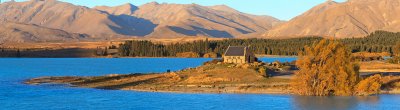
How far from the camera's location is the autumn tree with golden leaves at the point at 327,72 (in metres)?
69.4

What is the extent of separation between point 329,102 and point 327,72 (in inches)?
262

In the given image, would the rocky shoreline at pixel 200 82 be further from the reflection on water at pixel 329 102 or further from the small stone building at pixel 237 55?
the small stone building at pixel 237 55

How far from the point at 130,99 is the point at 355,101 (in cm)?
2637

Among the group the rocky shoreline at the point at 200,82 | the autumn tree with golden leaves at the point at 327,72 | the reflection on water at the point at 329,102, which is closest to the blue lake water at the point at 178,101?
the reflection on water at the point at 329,102

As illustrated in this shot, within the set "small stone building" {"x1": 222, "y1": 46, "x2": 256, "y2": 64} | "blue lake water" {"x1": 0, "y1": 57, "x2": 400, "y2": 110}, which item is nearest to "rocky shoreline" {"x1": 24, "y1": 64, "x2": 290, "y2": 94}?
"blue lake water" {"x1": 0, "y1": 57, "x2": 400, "y2": 110}

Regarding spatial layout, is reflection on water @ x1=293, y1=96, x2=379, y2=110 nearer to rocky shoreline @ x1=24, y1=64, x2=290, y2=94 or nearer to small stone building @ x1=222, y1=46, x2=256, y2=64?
rocky shoreline @ x1=24, y1=64, x2=290, y2=94

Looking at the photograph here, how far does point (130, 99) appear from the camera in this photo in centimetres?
6950

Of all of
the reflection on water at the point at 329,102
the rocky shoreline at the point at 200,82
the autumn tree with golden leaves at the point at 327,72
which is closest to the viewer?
the reflection on water at the point at 329,102

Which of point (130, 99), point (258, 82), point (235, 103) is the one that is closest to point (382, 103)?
point (235, 103)

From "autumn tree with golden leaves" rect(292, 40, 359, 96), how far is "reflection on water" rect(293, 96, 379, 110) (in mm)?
2273

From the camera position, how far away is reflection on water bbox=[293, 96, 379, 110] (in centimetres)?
6072

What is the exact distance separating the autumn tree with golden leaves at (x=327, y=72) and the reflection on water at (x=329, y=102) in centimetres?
227

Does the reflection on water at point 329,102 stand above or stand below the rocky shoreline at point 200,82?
below

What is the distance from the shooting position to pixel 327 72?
229 feet
